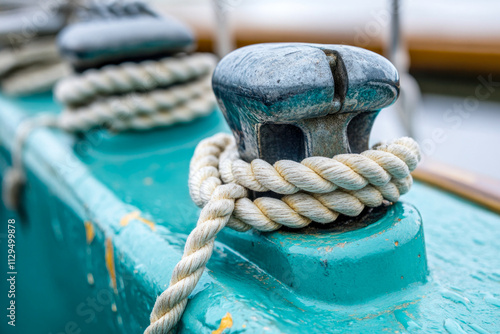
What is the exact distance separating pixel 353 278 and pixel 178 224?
0.34 meters

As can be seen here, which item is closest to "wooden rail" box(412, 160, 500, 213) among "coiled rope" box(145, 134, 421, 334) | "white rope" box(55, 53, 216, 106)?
"coiled rope" box(145, 134, 421, 334)

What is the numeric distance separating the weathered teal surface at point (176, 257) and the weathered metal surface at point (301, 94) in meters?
0.13

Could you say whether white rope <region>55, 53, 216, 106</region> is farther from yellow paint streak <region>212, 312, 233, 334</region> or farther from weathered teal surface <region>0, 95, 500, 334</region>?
yellow paint streak <region>212, 312, 233, 334</region>

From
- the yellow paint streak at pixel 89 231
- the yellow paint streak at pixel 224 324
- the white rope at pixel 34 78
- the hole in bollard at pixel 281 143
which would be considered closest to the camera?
Answer: the yellow paint streak at pixel 224 324

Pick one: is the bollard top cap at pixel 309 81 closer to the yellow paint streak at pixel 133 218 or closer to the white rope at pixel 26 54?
the yellow paint streak at pixel 133 218

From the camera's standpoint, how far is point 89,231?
97 cm

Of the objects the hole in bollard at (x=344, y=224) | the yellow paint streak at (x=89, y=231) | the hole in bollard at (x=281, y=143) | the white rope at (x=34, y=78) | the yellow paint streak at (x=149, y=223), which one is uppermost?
the hole in bollard at (x=281, y=143)

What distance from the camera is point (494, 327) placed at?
62 cm

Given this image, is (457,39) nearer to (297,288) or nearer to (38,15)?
(38,15)

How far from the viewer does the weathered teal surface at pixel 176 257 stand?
625mm

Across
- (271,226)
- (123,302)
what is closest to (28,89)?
A: (123,302)

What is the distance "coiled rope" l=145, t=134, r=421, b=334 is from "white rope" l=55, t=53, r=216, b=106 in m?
0.61

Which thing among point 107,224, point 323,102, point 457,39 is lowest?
point 457,39

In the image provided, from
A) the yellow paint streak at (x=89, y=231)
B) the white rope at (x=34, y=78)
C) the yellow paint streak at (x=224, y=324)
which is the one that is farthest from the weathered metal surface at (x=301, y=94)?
the white rope at (x=34, y=78)
